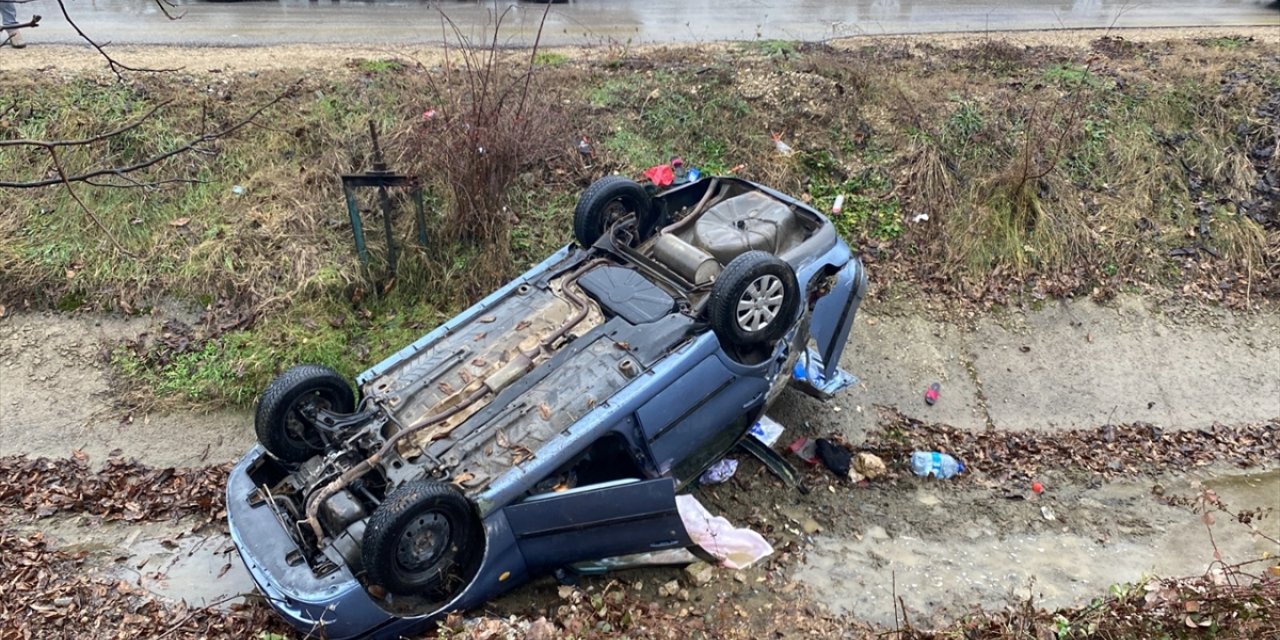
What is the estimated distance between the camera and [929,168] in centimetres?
911

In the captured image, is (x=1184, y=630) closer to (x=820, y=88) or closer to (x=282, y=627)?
(x=282, y=627)

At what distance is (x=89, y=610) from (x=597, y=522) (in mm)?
3252

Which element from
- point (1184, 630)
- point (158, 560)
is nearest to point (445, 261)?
point (158, 560)

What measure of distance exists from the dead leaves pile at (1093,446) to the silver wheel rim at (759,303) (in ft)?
6.80

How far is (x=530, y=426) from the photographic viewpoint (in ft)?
16.3

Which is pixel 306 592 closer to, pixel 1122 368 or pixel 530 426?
pixel 530 426

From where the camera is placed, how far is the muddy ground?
18.3ft

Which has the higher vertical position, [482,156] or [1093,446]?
[482,156]

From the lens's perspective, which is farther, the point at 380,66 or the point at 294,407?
the point at 380,66

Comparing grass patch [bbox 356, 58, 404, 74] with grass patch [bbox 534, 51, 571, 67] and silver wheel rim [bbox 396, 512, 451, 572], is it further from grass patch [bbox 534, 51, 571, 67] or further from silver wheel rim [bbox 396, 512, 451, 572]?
silver wheel rim [bbox 396, 512, 451, 572]

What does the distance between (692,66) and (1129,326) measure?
5.78 meters

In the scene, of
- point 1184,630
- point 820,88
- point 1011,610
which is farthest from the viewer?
point 820,88

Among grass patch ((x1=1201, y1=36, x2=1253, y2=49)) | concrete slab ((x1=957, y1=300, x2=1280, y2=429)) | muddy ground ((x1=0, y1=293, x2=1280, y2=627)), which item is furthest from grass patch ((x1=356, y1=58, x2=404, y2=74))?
grass patch ((x1=1201, y1=36, x2=1253, y2=49))

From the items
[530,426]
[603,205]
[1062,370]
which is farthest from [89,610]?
[1062,370]
